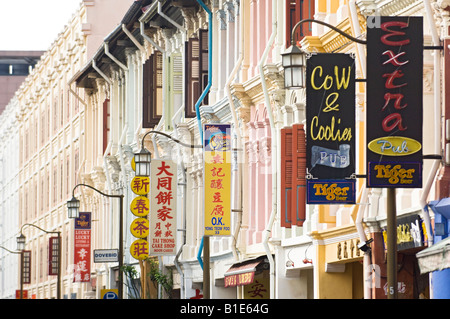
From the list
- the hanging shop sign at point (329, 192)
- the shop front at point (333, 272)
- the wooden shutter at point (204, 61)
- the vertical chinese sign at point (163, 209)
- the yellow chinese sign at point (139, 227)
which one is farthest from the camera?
the yellow chinese sign at point (139, 227)

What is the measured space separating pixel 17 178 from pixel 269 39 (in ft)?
166

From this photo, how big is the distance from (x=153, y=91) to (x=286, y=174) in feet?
44.5

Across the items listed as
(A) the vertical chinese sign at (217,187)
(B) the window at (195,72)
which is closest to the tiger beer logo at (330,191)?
(A) the vertical chinese sign at (217,187)

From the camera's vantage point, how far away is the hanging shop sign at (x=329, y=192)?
69.8ft

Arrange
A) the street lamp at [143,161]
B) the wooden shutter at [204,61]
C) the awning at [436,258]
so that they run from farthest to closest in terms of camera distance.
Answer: the wooden shutter at [204,61]
the street lamp at [143,161]
the awning at [436,258]

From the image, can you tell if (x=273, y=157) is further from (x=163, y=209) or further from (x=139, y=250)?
(x=139, y=250)

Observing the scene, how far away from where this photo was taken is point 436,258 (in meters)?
16.6

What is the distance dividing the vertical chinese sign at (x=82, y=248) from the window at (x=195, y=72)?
1306 cm

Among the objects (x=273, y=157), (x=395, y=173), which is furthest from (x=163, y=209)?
(x=395, y=173)

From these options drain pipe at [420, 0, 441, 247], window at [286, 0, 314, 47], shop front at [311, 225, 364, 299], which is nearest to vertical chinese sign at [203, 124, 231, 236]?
window at [286, 0, 314, 47]

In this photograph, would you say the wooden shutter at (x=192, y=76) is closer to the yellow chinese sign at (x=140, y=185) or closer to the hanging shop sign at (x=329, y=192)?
the yellow chinese sign at (x=140, y=185)

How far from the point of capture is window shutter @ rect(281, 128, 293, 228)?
92.1ft

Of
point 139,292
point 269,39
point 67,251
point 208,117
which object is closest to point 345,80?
point 269,39
